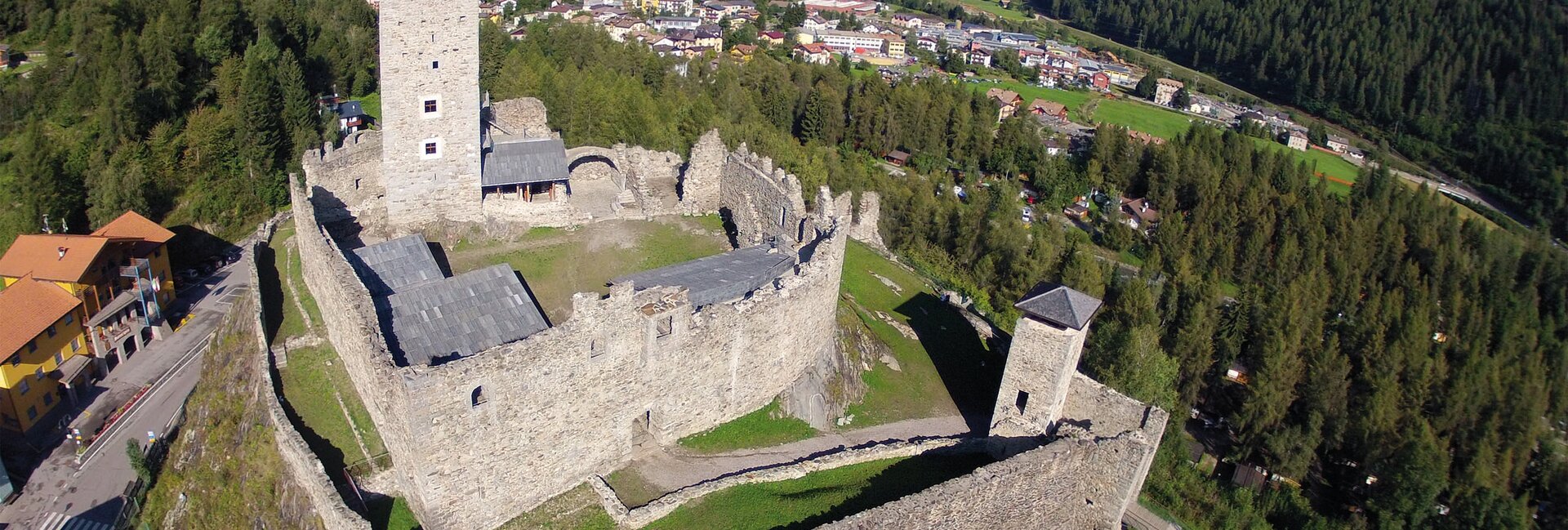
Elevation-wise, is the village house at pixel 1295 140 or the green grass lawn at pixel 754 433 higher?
the green grass lawn at pixel 754 433

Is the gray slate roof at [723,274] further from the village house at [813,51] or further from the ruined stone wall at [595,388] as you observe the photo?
the village house at [813,51]

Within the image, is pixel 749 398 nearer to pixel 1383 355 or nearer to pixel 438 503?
pixel 438 503

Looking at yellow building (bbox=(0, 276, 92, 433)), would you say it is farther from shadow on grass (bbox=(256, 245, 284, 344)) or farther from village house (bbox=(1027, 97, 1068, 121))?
village house (bbox=(1027, 97, 1068, 121))

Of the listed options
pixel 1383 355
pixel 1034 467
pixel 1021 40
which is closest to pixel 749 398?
pixel 1034 467

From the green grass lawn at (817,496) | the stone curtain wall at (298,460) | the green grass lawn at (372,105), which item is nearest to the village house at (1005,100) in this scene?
the green grass lawn at (372,105)

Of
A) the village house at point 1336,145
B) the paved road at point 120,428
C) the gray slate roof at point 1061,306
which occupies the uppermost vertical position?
the gray slate roof at point 1061,306

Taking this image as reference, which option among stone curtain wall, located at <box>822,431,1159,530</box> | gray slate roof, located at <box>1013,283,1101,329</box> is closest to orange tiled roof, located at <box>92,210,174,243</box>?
stone curtain wall, located at <box>822,431,1159,530</box>

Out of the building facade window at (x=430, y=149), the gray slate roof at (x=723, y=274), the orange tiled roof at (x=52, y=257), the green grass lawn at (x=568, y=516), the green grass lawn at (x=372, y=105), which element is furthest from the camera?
the green grass lawn at (x=372, y=105)
